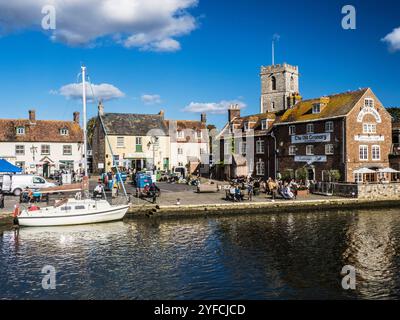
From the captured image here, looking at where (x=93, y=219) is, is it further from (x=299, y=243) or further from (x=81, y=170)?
(x=81, y=170)

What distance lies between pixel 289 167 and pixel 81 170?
30.0m

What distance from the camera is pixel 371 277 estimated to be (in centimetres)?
1781

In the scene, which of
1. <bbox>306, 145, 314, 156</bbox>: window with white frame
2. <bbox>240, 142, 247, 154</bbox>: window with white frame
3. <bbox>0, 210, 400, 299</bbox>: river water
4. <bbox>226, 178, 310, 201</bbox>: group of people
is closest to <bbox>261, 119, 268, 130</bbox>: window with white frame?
<bbox>240, 142, 247, 154</bbox>: window with white frame

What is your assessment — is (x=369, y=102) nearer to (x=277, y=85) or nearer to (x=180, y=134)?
(x=180, y=134)

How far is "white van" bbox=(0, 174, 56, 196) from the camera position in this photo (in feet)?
129

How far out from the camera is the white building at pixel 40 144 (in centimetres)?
5806

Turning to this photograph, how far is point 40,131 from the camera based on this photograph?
60.4 metres

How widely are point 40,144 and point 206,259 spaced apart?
45.7 meters

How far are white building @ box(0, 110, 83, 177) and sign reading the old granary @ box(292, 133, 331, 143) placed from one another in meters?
32.4

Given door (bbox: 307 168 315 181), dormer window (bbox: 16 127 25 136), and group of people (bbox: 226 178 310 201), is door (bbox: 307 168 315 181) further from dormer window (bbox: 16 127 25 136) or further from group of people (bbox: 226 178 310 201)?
dormer window (bbox: 16 127 25 136)

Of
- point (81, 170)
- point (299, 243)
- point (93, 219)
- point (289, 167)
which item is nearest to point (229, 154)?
point (289, 167)

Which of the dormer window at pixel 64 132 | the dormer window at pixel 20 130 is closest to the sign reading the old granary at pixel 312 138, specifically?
the dormer window at pixel 64 132

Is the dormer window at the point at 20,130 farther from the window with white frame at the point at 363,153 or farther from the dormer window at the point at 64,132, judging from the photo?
the window with white frame at the point at 363,153
